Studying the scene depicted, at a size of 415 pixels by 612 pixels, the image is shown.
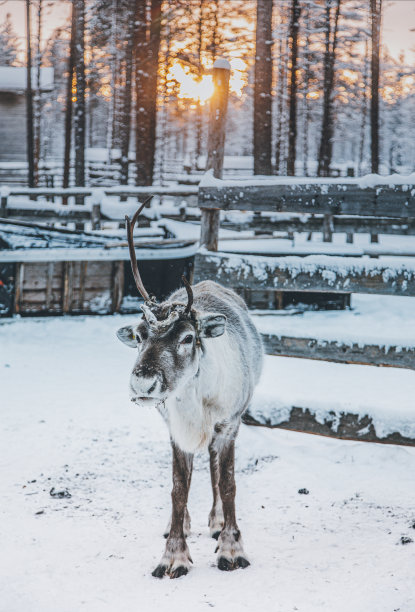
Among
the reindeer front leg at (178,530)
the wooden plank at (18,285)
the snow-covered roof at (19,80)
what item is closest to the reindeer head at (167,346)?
the reindeer front leg at (178,530)

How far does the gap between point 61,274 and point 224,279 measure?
5.05 m

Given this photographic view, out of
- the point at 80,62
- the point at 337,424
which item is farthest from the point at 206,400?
the point at 80,62

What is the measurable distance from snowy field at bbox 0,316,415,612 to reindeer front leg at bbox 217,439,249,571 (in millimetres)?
79

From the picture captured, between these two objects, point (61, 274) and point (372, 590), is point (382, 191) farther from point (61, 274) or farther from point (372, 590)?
point (61, 274)

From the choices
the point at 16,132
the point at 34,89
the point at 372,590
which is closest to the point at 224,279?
the point at 372,590

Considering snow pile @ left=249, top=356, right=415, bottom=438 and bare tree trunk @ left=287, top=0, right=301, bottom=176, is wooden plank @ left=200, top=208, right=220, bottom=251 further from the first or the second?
bare tree trunk @ left=287, top=0, right=301, bottom=176

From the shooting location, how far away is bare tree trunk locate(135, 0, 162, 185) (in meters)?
15.9

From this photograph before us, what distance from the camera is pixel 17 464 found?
510 centimetres

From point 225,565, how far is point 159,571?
1.26 ft

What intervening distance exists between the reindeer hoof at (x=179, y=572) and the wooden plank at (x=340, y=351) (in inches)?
91.6

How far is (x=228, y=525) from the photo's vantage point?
12.6 ft

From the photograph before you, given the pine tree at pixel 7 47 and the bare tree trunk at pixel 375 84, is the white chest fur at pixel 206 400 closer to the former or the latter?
the bare tree trunk at pixel 375 84

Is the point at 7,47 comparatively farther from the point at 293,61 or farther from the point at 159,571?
the point at 159,571

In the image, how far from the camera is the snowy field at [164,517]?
11.0 ft
